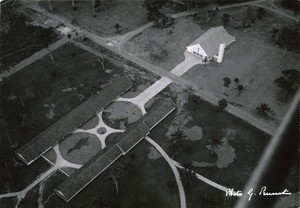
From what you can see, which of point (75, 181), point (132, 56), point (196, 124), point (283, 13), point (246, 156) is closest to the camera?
point (75, 181)

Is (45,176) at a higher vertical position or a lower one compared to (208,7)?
lower

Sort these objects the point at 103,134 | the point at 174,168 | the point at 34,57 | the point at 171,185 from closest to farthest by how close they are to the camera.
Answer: the point at 171,185 → the point at 174,168 → the point at 103,134 → the point at 34,57

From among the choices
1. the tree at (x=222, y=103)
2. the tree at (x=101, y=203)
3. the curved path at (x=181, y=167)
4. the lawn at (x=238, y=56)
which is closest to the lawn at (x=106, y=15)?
the lawn at (x=238, y=56)

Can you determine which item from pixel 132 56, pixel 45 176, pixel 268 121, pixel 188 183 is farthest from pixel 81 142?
pixel 268 121

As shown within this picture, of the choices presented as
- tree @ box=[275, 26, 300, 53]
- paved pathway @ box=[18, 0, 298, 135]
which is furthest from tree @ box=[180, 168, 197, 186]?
tree @ box=[275, 26, 300, 53]

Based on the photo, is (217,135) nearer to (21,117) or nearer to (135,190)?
(135,190)

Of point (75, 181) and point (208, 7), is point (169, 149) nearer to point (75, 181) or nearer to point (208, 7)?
point (75, 181)

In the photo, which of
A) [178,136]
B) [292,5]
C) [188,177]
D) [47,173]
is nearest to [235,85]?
[178,136]

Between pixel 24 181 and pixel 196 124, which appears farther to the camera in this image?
pixel 196 124
